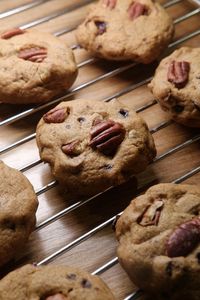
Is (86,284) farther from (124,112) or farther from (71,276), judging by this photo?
(124,112)

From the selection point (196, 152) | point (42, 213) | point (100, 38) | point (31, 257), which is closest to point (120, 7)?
point (100, 38)

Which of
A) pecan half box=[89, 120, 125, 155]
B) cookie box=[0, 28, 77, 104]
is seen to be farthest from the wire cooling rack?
pecan half box=[89, 120, 125, 155]

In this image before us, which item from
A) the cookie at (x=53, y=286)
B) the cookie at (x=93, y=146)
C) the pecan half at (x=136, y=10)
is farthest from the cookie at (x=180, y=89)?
the cookie at (x=53, y=286)

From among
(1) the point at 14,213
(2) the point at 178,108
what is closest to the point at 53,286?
(1) the point at 14,213

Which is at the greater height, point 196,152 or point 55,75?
point 55,75

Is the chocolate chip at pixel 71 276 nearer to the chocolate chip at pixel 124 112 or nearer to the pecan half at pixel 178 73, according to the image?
the chocolate chip at pixel 124 112

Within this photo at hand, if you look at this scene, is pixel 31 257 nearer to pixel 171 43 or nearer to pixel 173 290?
pixel 173 290
